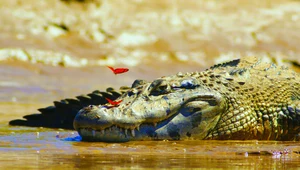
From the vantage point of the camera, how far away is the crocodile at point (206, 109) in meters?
6.14

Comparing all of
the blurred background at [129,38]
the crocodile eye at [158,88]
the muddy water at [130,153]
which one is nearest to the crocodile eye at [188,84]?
the crocodile eye at [158,88]

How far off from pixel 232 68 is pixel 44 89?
5.80 meters

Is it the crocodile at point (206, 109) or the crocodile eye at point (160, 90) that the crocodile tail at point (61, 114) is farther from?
the crocodile eye at point (160, 90)

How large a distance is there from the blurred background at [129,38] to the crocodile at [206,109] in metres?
6.23

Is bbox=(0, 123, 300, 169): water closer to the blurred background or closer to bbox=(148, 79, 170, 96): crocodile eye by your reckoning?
bbox=(148, 79, 170, 96): crocodile eye

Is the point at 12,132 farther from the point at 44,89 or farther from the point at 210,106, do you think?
the point at 44,89

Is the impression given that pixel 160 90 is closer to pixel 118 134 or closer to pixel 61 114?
pixel 118 134

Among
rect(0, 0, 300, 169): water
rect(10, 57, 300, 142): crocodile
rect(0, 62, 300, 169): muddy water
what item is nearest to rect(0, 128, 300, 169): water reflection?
rect(0, 62, 300, 169): muddy water

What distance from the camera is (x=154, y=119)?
6.18 m

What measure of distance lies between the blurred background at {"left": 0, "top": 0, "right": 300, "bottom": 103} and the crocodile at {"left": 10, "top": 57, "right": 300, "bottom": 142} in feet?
20.4

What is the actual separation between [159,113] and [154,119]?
63 millimetres

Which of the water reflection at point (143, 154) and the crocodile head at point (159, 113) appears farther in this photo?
the crocodile head at point (159, 113)

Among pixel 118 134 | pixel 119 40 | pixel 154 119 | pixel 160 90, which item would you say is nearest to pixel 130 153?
pixel 118 134

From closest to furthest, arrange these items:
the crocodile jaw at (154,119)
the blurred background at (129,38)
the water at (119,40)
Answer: the crocodile jaw at (154,119) < the water at (119,40) < the blurred background at (129,38)
